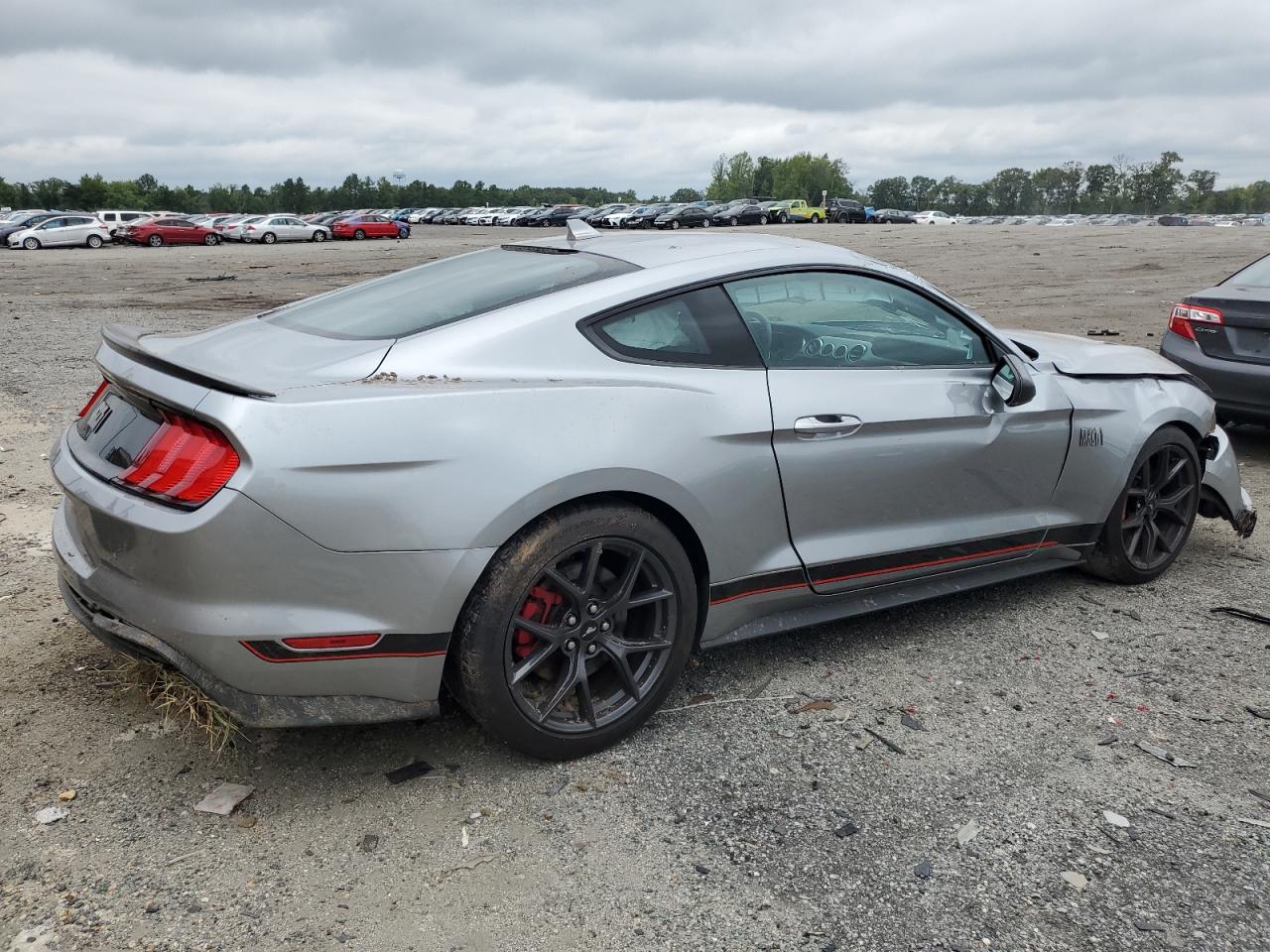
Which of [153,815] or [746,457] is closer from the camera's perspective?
[153,815]

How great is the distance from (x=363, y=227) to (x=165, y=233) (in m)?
10.3

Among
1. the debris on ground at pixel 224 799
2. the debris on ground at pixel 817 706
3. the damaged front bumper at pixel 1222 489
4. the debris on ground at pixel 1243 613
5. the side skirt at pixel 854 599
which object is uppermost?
the damaged front bumper at pixel 1222 489

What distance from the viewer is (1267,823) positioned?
9.71 feet

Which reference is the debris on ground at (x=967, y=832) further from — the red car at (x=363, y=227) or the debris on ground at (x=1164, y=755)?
the red car at (x=363, y=227)

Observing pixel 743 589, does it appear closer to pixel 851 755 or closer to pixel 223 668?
pixel 851 755

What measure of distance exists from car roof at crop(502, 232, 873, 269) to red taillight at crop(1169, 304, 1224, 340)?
426 centimetres

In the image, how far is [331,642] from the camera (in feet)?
8.99

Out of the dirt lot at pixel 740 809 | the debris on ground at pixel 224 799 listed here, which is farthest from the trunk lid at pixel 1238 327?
the debris on ground at pixel 224 799

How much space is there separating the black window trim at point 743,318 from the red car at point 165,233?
4369cm

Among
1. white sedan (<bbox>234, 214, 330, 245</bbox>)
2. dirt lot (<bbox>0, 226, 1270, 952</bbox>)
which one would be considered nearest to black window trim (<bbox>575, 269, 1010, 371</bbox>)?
dirt lot (<bbox>0, 226, 1270, 952</bbox>)

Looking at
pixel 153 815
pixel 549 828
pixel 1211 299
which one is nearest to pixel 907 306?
pixel 549 828

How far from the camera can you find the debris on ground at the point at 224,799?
289 centimetres

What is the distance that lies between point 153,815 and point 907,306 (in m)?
3.06

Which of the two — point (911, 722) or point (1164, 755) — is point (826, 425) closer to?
point (911, 722)
